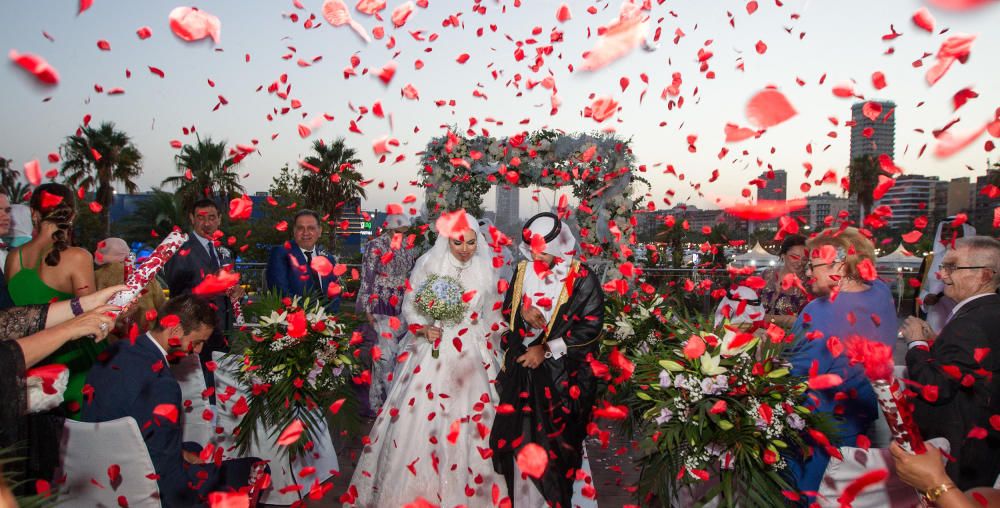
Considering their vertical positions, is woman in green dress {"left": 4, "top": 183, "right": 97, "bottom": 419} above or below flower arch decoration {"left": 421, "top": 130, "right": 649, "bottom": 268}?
below

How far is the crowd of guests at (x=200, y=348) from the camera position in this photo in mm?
2420

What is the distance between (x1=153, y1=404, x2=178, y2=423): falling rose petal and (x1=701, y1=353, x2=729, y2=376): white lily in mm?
2572

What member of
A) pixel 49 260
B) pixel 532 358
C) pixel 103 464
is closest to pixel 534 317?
pixel 532 358

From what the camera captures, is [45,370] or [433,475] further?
[433,475]

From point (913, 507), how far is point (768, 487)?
23.6 inches

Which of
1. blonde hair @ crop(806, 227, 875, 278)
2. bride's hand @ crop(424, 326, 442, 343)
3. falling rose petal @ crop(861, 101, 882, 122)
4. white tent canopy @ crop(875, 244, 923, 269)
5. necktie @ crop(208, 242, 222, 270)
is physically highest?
falling rose petal @ crop(861, 101, 882, 122)

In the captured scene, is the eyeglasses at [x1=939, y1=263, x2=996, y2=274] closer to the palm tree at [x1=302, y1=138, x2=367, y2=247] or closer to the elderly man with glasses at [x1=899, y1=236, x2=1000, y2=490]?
the elderly man with glasses at [x1=899, y1=236, x2=1000, y2=490]

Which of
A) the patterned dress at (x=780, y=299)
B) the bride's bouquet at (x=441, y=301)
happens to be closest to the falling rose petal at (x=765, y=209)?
the patterned dress at (x=780, y=299)

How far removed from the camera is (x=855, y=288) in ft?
12.3

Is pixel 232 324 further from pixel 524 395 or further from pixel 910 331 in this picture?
pixel 910 331

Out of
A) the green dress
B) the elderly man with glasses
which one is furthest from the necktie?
the elderly man with glasses

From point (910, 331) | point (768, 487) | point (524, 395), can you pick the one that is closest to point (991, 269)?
point (910, 331)

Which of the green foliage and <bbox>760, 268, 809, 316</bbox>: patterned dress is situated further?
<bbox>760, 268, 809, 316</bbox>: patterned dress

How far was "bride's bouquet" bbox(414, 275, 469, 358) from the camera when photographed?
5285mm
